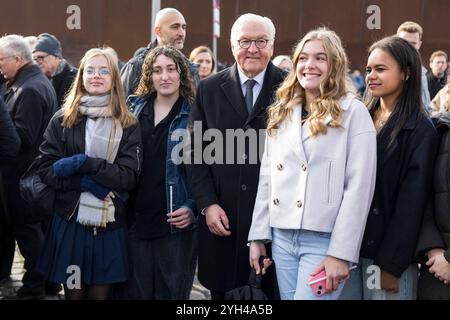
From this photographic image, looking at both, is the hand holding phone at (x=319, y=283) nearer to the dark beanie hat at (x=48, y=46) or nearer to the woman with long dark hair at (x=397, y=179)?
the woman with long dark hair at (x=397, y=179)

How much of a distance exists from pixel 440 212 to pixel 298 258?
2.55 feet

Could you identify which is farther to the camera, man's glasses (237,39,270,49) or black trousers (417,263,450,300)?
man's glasses (237,39,270,49)

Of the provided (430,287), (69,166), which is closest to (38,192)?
(69,166)

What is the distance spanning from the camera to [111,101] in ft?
14.4

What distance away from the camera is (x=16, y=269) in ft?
21.9

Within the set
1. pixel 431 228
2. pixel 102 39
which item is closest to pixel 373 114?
pixel 431 228

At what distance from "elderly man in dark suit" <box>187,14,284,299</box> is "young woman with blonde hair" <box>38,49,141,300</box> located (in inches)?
20.1

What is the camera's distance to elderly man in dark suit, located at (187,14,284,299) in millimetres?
4008

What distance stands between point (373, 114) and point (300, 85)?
0.48 meters

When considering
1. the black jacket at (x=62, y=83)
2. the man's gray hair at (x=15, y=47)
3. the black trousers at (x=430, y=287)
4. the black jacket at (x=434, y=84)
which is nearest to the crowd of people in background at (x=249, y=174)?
the black trousers at (x=430, y=287)

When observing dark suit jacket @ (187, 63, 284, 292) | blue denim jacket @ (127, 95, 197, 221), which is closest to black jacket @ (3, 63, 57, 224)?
blue denim jacket @ (127, 95, 197, 221)

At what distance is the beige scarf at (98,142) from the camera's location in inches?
167

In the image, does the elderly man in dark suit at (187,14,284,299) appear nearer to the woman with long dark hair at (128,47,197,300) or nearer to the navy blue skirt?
the woman with long dark hair at (128,47,197,300)

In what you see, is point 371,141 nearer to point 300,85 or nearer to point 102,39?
point 300,85
